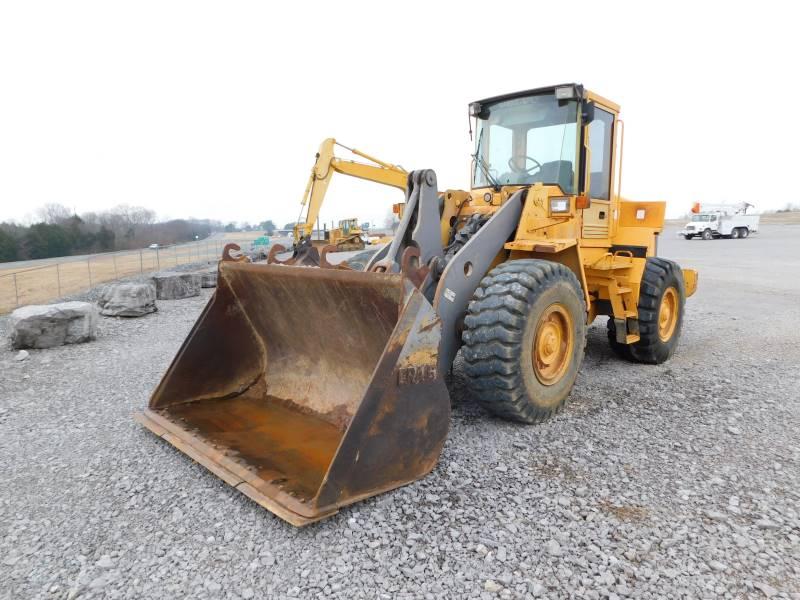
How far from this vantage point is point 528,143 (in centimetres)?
507

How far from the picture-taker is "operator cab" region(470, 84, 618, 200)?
4.83 m

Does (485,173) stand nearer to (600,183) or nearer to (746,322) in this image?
(600,183)

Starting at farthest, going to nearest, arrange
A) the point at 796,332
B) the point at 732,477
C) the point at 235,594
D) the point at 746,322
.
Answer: the point at 746,322 < the point at 796,332 < the point at 732,477 < the point at 235,594

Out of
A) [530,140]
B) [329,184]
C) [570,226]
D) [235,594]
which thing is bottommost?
[235,594]

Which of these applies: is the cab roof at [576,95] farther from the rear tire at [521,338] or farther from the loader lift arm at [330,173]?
the rear tire at [521,338]

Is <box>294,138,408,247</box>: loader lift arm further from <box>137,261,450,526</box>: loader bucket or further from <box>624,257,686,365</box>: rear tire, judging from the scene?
<box>624,257,686,365</box>: rear tire

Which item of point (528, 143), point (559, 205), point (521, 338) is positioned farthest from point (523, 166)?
point (521, 338)

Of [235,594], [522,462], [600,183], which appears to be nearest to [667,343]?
[600,183]

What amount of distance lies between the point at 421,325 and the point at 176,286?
956 centimetres

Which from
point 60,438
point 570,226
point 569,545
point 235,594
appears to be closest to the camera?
point 235,594

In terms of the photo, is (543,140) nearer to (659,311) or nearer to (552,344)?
(552,344)

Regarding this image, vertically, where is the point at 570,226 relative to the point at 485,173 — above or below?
below

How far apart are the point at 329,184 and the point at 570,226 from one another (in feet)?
7.93

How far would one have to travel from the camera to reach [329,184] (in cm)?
542
